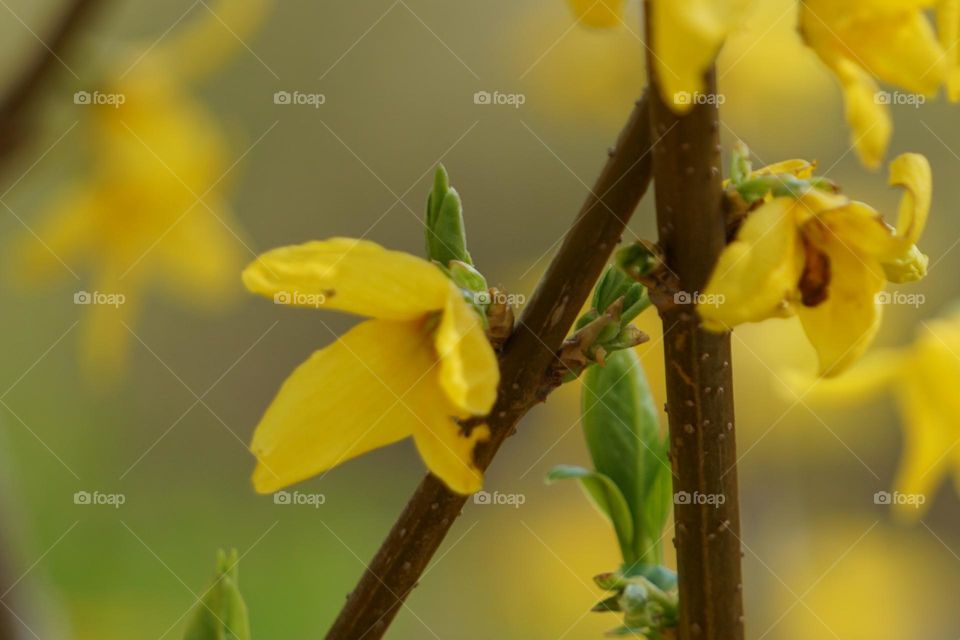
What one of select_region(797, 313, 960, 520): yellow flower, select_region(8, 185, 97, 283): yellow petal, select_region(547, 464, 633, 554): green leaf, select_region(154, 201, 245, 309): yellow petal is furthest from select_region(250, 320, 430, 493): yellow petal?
select_region(154, 201, 245, 309): yellow petal

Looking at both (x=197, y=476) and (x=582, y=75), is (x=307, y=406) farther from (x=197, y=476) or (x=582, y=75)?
(x=197, y=476)

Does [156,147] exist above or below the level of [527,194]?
below

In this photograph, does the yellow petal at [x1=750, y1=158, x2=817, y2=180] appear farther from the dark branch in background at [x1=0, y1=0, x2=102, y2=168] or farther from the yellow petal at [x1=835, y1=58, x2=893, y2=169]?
the dark branch in background at [x1=0, y1=0, x2=102, y2=168]

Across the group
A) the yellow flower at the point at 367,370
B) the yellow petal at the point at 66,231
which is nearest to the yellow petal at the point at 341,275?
the yellow flower at the point at 367,370

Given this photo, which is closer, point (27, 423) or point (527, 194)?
point (27, 423)

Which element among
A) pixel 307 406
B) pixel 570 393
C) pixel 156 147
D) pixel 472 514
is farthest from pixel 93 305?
pixel 472 514

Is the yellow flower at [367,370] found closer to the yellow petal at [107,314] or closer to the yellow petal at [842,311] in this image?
the yellow petal at [842,311]
